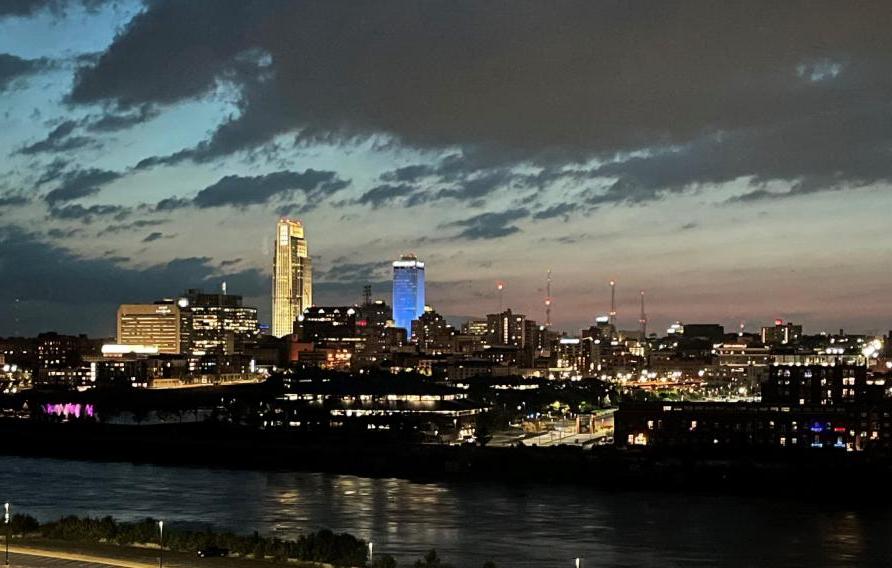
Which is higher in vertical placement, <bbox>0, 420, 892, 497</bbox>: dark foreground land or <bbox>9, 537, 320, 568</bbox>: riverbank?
<bbox>9, 537, 320, 568</bbox>: riverbank

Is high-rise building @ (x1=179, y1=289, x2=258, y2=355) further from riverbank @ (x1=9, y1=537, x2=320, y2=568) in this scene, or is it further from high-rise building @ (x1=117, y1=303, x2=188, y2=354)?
riverbank @ (x1=9, y1=537, x2=320, y2=568)

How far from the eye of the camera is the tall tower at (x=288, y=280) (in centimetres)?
15400

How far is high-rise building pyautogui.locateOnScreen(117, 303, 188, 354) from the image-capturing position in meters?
127

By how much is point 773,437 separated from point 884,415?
3422 millimetres

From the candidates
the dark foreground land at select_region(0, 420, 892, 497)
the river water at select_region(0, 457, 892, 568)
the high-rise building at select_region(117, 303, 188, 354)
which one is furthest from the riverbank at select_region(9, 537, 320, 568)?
the high-rise building at select_region(117, 303, 188, 354)

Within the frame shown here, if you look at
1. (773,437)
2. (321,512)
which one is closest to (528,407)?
(773,437)

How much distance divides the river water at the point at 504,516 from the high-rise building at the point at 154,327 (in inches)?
3675

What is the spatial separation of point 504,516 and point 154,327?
106710mm

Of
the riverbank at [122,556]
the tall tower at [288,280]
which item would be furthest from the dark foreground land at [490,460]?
the tall tower at [288,280]

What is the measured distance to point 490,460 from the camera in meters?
35.7

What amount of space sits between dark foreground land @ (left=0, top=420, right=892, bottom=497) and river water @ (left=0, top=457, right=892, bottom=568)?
113 centimetres

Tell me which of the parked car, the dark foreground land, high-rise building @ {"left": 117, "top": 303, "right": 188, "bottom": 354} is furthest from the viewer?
high-rise building @ {"left": 117, "top": 303, "right": 188, "bottom": 354}

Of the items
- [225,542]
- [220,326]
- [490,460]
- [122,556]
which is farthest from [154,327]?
[122,556]

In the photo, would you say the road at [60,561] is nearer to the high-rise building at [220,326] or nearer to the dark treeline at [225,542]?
the dark treeline at [225,542]
